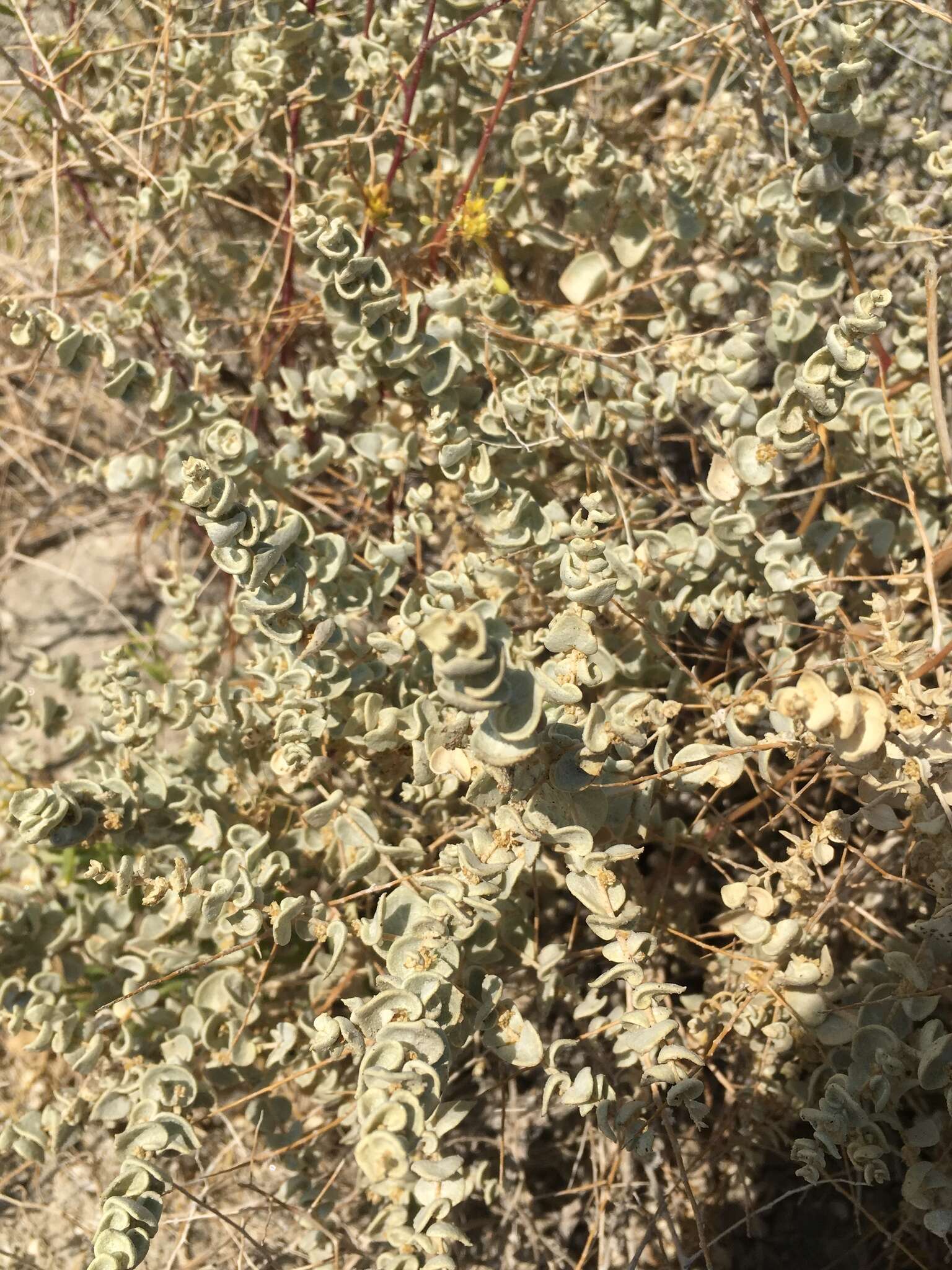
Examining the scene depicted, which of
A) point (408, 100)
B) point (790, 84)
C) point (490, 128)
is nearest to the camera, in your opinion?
point (790, 84)

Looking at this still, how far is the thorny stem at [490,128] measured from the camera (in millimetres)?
1797

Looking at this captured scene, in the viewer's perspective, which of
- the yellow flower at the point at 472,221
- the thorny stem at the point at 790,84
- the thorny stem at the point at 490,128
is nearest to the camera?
the thorny stem at the point at 790,84

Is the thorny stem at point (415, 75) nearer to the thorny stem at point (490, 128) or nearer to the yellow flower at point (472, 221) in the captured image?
the thorny stem at point (490, 128)

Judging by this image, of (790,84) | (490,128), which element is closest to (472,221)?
(490,128)

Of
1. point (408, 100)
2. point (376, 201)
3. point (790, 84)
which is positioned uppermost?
point (790, 84)

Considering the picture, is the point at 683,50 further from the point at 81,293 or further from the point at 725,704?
the point at 725,704

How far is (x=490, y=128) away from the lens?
1927 millimetres

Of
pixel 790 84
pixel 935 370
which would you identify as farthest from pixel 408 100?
pixel 935 370

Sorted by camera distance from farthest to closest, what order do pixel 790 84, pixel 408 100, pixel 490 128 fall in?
pixel 408 100 → pixel 490 128 → pixel 790 84

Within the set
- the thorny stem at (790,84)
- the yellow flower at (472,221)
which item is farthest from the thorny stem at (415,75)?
the thorny stem at (790,84)

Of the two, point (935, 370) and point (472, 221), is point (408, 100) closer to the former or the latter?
point (472, 221)

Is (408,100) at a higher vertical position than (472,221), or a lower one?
higher

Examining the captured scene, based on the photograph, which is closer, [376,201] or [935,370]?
[935,370]

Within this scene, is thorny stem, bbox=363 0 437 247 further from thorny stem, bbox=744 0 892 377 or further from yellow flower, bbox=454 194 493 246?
thorny stem, bbox=744 0 892 377
